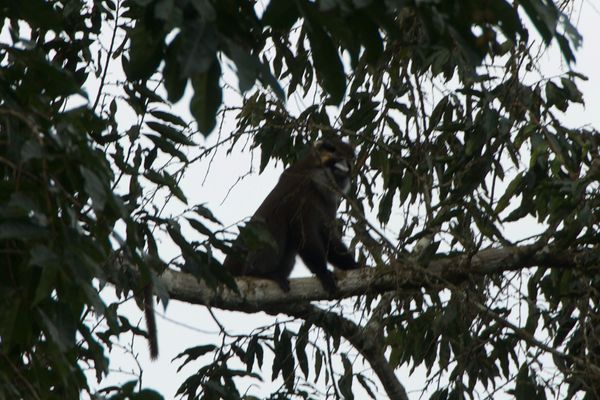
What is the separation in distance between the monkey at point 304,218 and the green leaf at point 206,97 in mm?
4026

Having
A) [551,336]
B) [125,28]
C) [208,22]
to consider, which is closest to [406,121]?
[551,336]

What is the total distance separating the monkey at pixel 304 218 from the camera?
620 centimetres

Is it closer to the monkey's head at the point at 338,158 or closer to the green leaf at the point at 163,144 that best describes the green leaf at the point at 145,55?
the green leaf at the point at 163,144

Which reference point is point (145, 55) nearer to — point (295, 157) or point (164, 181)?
point (164, 181)

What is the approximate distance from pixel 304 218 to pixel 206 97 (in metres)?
4.92

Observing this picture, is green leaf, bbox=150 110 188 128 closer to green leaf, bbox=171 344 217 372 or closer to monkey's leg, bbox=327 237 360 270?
green leaf, bbox=171 344 217 372

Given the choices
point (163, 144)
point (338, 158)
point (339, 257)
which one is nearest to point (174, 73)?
point (163, 144)

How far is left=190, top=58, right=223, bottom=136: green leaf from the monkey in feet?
13.2

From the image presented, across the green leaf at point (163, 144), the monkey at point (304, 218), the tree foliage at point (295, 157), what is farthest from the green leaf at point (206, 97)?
the monkey at point (304, 218)

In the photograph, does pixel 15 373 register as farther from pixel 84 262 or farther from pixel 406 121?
pixel 406 121

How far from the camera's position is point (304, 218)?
668 cm

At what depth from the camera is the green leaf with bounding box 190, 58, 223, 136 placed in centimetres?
174

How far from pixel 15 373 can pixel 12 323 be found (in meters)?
0.27

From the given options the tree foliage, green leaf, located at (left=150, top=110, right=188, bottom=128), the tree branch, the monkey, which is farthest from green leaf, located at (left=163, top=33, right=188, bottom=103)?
the monkey
